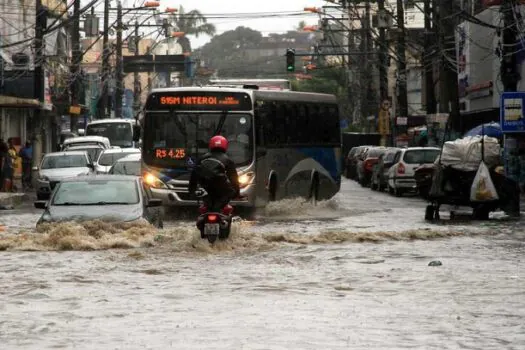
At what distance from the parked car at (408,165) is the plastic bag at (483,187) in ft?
51.3

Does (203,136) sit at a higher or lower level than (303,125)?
lower

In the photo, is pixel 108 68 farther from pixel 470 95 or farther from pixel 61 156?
pixel 61 156

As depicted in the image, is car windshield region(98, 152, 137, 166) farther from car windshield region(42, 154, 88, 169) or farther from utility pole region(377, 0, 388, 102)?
utility pole region(377, 0, 388, 102)

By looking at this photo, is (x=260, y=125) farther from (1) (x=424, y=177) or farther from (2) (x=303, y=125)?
(1) (x=424, y=177)

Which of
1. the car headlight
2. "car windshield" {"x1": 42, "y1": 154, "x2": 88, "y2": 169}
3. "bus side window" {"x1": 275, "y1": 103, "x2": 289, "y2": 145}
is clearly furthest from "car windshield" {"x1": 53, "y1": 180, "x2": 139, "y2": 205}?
"car windshield" {"x1": 42, "y1": 154, "x2": 88, "y2": 169}

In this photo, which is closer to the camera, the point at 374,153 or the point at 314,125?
the point at 314,125

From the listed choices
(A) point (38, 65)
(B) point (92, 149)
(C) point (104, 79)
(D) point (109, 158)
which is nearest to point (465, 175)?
(D) point (109, 158)

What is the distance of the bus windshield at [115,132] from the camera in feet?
212

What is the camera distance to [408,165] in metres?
43.7

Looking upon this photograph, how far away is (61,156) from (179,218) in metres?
13.5

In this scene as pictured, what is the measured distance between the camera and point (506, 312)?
1330 centimetres

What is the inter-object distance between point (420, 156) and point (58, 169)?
11.3 metres

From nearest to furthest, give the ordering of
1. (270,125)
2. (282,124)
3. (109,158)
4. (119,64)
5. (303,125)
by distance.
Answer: (270,125)
(282,124)
(303,125)
(109,158)
(119,64)

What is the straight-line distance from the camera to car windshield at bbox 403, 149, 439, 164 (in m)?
43.6
